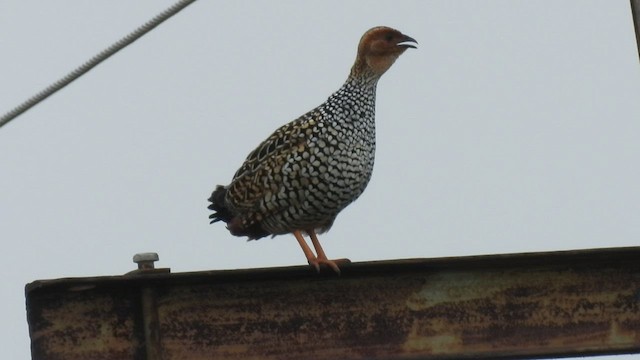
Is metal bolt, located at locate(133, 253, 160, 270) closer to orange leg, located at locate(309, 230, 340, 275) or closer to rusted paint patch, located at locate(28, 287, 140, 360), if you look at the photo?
rusted paint patch, located at locate(28, 287, 140, 360)

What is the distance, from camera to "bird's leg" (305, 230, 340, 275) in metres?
5.88

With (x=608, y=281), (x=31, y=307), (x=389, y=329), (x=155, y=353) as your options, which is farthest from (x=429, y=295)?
(x=31, y=307)

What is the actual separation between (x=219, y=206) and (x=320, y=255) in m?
1.00

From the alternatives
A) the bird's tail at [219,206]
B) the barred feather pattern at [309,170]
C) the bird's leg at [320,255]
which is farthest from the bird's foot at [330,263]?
the bird's tail at [219,206]

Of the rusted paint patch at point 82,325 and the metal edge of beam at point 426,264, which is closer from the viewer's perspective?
the rusted paint patch at point 82,325

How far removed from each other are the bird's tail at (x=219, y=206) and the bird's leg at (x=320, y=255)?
442 millimetres

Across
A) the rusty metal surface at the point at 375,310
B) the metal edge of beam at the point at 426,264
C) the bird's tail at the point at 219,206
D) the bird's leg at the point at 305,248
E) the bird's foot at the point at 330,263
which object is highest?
the bird's tail at the point at 219,206

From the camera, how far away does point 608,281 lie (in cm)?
589

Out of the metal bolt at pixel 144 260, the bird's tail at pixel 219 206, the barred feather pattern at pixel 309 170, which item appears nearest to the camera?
the metal bolt at pixel 144 260

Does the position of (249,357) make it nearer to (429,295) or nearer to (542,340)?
(429,295)

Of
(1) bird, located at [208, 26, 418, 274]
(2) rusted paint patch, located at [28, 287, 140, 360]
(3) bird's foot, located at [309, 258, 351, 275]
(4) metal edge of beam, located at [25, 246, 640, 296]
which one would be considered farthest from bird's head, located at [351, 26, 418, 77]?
(2) rusted paint patch, located at [28, 287, 140, 360]

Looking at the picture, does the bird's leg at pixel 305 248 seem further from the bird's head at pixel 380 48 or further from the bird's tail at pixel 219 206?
the bird's head at pixel 380 48

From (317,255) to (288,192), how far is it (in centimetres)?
45

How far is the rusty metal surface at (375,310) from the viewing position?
5590mm
